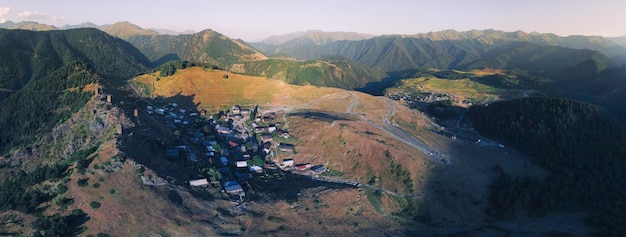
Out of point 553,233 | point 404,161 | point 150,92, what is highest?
point 150,92

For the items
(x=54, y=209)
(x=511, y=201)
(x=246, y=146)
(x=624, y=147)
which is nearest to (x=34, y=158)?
(x=54, y=209)

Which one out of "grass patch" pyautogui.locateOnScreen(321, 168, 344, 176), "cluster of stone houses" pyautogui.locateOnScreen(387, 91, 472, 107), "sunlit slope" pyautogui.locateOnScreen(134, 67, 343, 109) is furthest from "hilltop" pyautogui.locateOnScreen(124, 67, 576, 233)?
"cluster of stone houses" pyautogui.locateOnScreen(387, 91, 472, 107)

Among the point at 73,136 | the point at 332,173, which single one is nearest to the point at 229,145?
the point at 332,173

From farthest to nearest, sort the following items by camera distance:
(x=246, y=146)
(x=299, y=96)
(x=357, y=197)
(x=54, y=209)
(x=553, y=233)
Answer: (x=299, y=96)
(x=246, y=146)
(x=357, y=197)
(x=553, y=233)
(x=54, y=209)

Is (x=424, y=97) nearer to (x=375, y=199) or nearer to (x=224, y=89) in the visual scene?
(x=224, y=89)

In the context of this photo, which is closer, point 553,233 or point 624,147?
point 553,233

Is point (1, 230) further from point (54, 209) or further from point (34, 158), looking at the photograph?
→ point (34, 158)

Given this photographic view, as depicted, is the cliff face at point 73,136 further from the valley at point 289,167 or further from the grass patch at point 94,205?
the grass patch at point 94,205

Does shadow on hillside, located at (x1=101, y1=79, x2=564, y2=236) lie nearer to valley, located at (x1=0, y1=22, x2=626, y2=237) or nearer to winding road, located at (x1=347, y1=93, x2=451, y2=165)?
valley, located at (x1=0, y1=22, x2=626, y2=237)
